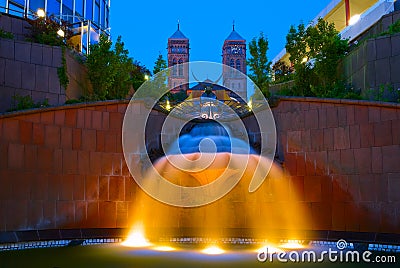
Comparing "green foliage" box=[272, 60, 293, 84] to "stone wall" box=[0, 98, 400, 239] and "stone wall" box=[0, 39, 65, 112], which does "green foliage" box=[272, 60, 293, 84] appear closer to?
"stone wall" box=[0, 98, 400, 239]

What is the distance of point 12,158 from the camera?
33.2 feet

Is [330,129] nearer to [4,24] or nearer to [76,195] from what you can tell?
[76,195]

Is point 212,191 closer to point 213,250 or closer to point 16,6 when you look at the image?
point 213,250

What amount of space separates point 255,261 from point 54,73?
902 centimetres

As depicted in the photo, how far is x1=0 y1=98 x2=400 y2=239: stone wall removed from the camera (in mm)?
10148

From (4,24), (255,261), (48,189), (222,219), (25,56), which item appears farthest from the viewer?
(4,24)

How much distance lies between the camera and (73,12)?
2511 centimetres

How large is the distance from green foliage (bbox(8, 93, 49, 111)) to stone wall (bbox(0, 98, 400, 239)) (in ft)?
4.50

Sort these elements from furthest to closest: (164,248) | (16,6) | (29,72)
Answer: (16,6), (29,72), (164,248)

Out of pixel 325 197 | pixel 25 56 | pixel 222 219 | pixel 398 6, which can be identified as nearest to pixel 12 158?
pixel 25 56

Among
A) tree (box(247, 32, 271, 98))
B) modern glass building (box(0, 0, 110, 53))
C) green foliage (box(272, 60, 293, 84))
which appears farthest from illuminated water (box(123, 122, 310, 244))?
green foliage (box(272, 60, 293, 84))

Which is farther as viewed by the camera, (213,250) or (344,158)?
(344,158)

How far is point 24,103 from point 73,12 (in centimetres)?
1436

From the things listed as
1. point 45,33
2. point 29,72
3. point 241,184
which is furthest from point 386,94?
point 45,33
